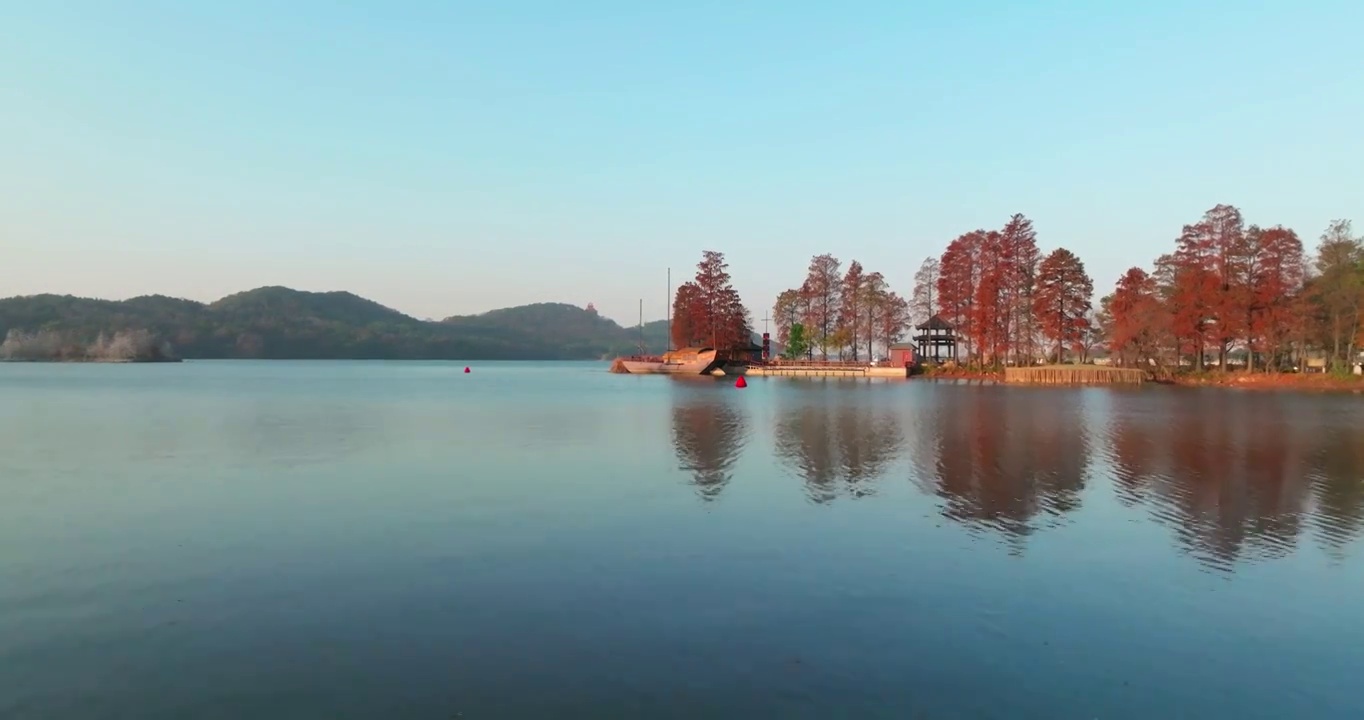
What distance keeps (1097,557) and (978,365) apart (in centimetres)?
7701

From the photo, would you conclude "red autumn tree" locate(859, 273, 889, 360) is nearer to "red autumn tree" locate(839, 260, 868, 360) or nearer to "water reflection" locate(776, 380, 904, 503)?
"red autumn tree" locate(839, 260, 868, 360)

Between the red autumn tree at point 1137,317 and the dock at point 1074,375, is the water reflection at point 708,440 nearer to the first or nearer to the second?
the dock at point 1074,375

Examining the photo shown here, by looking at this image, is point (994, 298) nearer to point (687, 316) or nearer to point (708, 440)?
point (687, 316)

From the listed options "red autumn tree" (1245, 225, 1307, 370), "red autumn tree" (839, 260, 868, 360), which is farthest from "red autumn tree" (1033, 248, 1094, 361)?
"red autumn tree" (839, 260, 868, 360)

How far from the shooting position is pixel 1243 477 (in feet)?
59.1

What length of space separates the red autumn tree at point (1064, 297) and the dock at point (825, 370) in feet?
52.3

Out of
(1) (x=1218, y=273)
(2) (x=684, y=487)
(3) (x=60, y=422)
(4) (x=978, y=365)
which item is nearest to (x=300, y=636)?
(2) (x=684, y=487)

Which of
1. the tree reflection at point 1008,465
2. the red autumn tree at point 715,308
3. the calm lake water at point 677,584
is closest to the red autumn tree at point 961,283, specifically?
the red autumn tree at point 715,308

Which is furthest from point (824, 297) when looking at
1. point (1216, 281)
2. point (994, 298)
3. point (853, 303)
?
point (1216, 281)

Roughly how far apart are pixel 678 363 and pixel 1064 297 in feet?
144

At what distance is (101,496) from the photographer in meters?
15.1

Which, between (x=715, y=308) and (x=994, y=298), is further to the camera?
(x=715, y=308)

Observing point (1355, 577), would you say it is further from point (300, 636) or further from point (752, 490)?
point (300, 636)

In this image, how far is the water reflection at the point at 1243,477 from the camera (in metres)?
12.3
